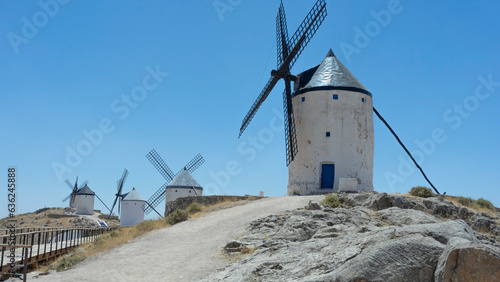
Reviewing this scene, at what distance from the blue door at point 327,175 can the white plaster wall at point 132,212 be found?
2781 centimetres

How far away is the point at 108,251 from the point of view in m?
13.8

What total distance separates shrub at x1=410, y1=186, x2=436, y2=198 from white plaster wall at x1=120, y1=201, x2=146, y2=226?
3175 centimetres

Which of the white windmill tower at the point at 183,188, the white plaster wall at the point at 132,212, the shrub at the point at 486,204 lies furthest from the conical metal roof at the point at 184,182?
the shrub at the point at 486,204

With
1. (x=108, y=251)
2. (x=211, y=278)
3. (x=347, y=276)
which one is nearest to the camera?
(x=347, y=276)

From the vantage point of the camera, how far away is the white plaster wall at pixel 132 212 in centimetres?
4484

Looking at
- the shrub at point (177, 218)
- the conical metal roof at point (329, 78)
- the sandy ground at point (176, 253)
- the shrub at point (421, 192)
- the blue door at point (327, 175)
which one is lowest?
the sandy ground at point (176, 253)

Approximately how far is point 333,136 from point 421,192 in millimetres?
4981

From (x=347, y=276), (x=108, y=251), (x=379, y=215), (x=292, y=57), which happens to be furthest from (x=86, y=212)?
(x=347, y=276)

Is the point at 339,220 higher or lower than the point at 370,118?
lower

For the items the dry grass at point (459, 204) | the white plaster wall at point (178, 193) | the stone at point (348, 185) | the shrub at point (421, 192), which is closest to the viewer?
the shrub at point (421, 192)

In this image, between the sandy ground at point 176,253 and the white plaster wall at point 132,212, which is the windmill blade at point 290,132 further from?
the white plaster wall at point 132,212

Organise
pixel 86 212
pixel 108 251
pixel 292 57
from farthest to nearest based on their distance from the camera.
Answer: pixel 86 212 < pixel 292 57 < pixel 108 251

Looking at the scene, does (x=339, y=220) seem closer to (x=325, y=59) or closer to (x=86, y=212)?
(x=325, y=59)

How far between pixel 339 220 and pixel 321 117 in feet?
33.8
